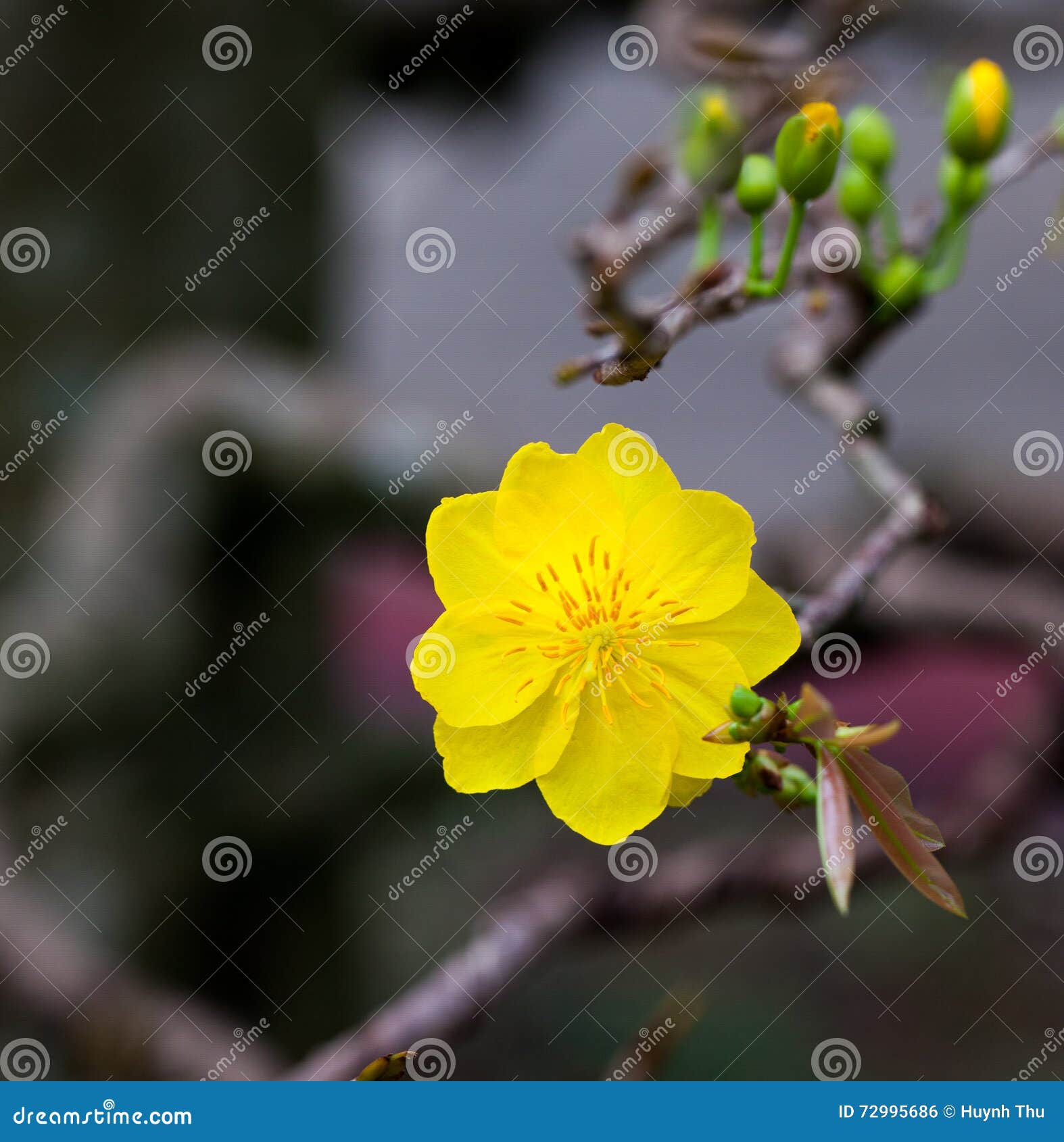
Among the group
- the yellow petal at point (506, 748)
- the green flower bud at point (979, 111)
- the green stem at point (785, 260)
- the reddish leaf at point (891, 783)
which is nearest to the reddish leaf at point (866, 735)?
the reddish leaf at point (891, 783)

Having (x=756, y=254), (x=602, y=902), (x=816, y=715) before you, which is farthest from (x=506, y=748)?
(x=602, y=902)

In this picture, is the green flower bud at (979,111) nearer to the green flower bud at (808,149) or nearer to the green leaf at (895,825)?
the green flower bud at (808,149)

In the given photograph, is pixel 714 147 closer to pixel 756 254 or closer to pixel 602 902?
pixel 756 254

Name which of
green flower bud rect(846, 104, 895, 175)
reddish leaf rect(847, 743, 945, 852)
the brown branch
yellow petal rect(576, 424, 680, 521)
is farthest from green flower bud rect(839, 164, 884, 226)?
the brown branch

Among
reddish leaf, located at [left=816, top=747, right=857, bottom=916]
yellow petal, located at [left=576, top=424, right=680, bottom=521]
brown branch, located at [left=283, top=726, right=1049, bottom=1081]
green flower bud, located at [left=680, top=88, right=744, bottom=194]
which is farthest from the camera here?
brown branch, located at [left=283, top=726, right=1049, bottom=1081]

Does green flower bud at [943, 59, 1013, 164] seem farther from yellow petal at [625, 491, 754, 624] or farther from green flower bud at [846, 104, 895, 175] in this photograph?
yellow petal at [625, 491, 754, 624]
